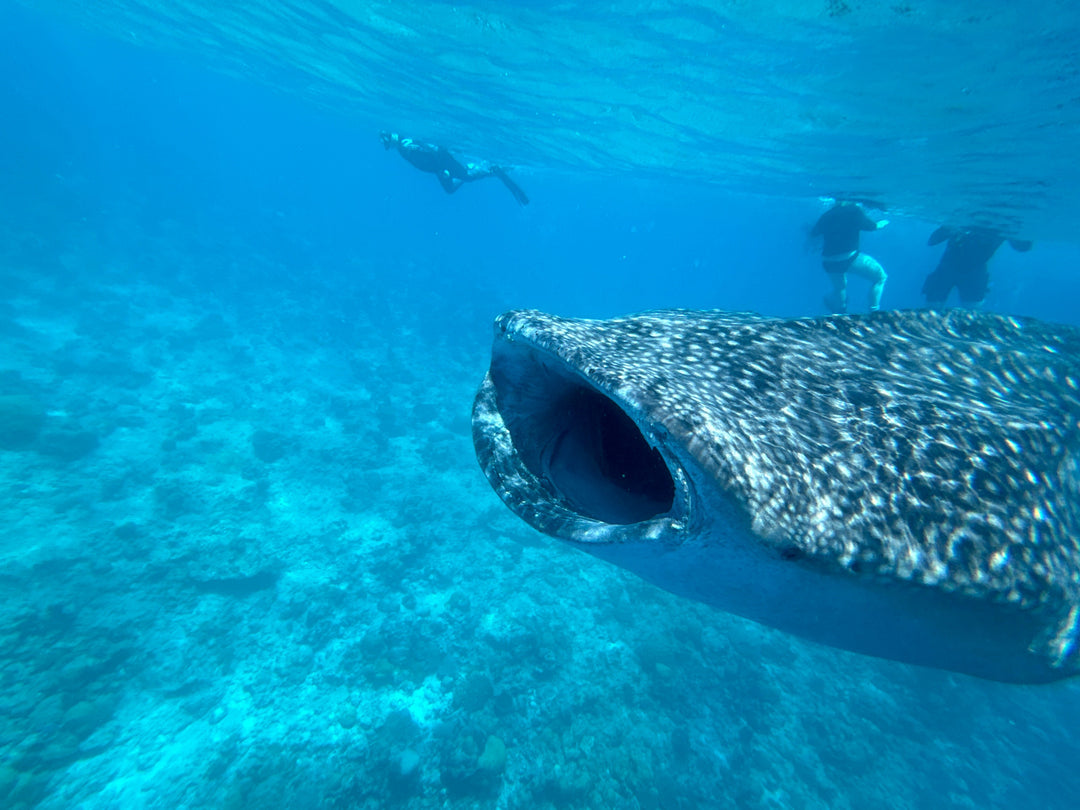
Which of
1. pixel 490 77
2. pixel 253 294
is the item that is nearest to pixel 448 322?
pixel 253 294

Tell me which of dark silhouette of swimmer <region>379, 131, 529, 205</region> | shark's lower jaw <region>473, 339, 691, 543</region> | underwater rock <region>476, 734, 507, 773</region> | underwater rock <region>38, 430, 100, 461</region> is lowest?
underwater rock <region>476, 734, 507, 773</region>

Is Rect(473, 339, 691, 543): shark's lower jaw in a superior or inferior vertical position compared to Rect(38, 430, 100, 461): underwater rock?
superior

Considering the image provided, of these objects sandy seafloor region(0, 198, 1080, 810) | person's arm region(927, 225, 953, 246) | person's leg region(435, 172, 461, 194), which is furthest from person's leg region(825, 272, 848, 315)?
person's leg region(435, 172, 461, 194)

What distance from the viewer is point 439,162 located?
22.5 meters

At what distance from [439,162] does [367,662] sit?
68.0ft

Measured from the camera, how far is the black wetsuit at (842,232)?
57.0 feet

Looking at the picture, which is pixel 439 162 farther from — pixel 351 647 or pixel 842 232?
pixel 351 647

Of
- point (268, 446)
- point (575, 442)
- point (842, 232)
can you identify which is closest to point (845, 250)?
point (842, 232)

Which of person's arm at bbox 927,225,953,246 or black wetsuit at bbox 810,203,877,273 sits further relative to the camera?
person's arm at bbox 927,225,953,246

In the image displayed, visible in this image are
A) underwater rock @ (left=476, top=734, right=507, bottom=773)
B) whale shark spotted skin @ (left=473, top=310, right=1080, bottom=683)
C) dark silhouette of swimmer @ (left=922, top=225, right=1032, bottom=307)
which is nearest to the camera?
whale shark spotted skin @ (left=473, top=310, right=1080, bottom=683)

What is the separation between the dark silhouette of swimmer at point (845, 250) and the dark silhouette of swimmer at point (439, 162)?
43.9ft

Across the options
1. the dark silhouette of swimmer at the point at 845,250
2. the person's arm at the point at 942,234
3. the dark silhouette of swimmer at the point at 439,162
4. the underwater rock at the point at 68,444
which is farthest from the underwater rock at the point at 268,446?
the person's arm at the point at 942,234

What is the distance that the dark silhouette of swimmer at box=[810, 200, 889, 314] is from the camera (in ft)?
57.3

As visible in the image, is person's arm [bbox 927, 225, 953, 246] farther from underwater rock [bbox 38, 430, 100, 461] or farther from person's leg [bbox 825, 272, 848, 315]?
underwater rock [bbox 38, 430, 100, 461]
